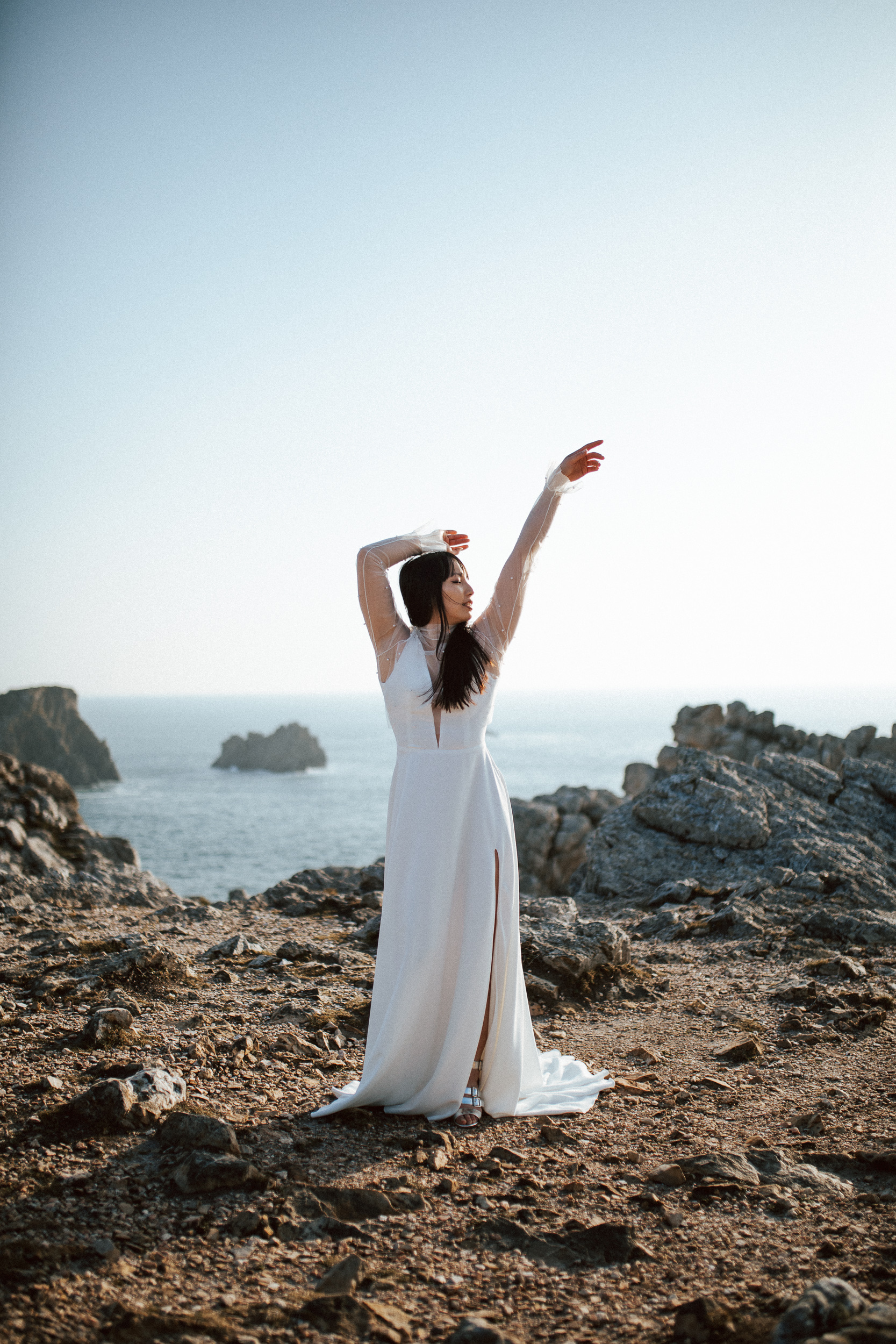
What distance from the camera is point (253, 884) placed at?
39188 millimetres

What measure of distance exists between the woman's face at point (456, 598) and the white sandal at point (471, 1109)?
84.1 inches

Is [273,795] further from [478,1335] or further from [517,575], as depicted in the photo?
[478,1335]

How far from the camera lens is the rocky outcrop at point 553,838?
16609mm

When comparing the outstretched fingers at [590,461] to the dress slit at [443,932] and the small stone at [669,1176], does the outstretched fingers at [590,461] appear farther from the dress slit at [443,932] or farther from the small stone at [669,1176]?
the small stone at [669,1176]

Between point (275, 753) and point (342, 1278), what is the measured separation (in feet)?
376

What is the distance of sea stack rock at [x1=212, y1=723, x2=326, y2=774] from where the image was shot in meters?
115

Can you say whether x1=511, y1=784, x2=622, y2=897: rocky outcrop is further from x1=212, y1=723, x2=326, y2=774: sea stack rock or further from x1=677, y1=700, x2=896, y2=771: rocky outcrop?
x1=212, y1=723, x2=326, y2=774: sea stack rock

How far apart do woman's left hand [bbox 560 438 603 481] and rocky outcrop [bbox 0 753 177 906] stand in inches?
281

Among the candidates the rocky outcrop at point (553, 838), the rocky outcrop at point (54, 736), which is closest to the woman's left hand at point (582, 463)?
the rocky outcrop at point (553, 838)

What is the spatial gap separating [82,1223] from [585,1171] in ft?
6.29

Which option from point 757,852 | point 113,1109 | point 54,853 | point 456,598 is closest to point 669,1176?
point 113,1109

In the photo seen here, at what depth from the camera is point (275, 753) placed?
114688 mm

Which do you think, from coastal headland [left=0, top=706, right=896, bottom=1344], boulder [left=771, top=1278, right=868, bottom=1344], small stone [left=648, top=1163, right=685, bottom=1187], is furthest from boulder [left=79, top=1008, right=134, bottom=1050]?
boulder [left=771, top=1278, right=868, bottom=1344]

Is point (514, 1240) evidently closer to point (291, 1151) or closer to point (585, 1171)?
point (585, 1171)
